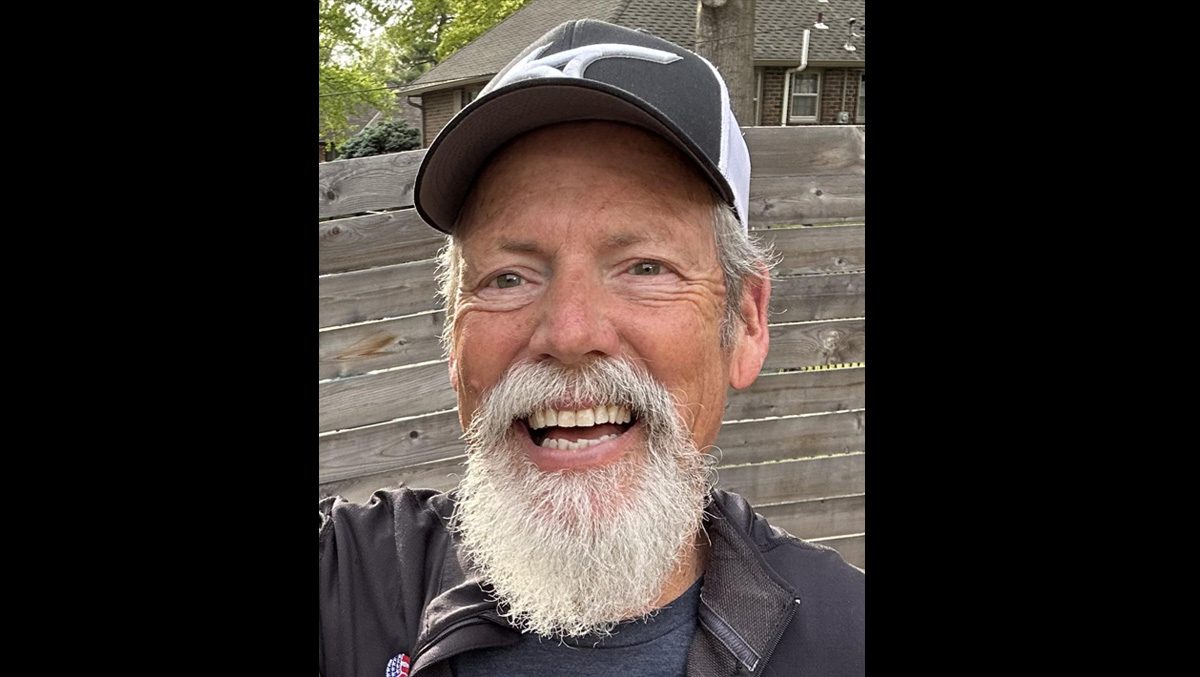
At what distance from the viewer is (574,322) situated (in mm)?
1392

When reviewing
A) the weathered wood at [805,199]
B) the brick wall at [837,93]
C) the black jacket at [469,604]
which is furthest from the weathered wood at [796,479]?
Answer: the brick wall at [837,93]

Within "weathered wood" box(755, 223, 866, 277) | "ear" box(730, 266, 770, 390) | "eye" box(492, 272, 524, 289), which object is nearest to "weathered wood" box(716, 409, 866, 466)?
"weathered wood" box(755, 223, 866, 277)

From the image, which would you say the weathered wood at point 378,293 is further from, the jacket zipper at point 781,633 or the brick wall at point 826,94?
the brick wall at point 826,94

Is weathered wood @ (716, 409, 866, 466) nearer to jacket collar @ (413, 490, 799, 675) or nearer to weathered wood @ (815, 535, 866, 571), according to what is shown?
weathered wood @ (815, 535, 866, 571)

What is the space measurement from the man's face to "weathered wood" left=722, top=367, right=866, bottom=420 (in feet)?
7.06

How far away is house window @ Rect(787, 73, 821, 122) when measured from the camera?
1550 centimetres

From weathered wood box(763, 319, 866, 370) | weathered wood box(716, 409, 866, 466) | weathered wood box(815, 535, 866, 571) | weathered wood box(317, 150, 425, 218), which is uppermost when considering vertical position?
weathered wood box(317, 150, 425, 218)

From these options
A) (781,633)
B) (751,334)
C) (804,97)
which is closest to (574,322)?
(751,334)

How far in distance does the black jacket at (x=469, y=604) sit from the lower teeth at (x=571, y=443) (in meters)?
0.26

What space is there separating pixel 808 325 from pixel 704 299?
224cm

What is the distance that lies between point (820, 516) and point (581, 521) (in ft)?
8.13
